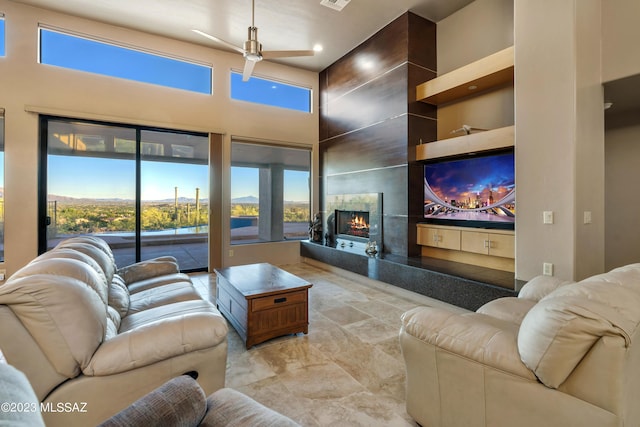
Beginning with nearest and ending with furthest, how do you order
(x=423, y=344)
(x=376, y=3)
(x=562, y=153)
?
(x=423, y=344)
(x=562, y=153)
(x=376, y=3)

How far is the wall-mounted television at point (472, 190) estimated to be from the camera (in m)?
3.55

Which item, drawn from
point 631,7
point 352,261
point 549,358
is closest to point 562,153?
point 631,7

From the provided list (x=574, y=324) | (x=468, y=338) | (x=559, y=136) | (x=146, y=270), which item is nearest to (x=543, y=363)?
(x=574, y=324)

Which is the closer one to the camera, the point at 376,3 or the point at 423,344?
the point at 423,344

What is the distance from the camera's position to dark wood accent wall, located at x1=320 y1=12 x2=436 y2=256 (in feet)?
14.4

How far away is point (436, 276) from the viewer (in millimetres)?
3453

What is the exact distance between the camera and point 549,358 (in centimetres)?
113

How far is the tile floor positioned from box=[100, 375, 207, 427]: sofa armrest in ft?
3.07

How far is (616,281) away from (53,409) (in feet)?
7.97

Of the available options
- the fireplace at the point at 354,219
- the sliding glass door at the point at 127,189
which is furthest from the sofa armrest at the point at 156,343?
the sliding glass door at the point at 127,189

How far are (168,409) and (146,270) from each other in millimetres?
2594

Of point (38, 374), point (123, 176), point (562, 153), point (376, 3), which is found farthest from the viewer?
point (123, 176)

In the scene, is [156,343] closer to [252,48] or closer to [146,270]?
[146,270]

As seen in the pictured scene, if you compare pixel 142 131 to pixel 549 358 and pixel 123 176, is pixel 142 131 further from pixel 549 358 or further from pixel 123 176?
pixel 549 358
